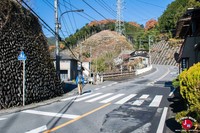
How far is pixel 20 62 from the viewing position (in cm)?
1320

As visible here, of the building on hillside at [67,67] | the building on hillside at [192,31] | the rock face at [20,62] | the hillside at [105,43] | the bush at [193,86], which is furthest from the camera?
the hillside at [105,43]

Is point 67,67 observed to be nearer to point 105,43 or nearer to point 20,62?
point 20,62

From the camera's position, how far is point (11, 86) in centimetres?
1212

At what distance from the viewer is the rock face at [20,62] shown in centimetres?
1199

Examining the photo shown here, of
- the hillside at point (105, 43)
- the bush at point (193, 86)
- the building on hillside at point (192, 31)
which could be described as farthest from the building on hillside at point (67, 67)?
the hillside at point (105, 43)

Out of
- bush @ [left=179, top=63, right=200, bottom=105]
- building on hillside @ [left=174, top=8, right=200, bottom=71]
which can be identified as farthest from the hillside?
bush @ [left=179, top=63, right=200, bottom=105]

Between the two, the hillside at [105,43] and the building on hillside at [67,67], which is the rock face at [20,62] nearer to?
the building on hillside at [67,67]

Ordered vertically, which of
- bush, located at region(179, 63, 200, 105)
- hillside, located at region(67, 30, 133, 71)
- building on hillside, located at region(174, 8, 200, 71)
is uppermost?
hillside, located at region(67, 30, 133, 71)

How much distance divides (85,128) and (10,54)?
6.74 metres

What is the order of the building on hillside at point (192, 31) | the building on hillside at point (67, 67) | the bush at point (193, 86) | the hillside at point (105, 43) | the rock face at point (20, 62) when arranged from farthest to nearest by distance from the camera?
1. the hillside at point (105, 43)
2. the building on hillside at point (67, 67)
3. the building on hillside at point (192, 31)
4. the rock face at point (20, 62)
5. the bush at point (193, 86)

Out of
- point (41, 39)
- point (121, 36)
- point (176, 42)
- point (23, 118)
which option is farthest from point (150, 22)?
point (23, 118)

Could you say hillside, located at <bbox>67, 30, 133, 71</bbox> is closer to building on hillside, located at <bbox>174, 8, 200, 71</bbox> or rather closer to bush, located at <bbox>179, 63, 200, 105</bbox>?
building on hillside, located at <bbox>174, 8, 200, 71</bbox>

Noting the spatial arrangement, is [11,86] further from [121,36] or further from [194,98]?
[121,36]

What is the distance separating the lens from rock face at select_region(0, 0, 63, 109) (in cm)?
1199
